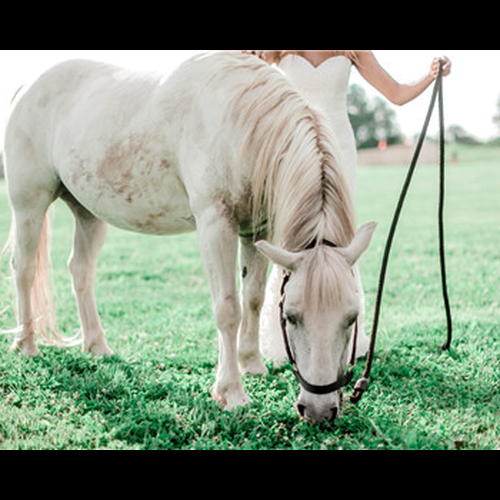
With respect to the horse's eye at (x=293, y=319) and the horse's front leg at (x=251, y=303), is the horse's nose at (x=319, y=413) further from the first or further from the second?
the horse's front leg at (x=251, y=303)

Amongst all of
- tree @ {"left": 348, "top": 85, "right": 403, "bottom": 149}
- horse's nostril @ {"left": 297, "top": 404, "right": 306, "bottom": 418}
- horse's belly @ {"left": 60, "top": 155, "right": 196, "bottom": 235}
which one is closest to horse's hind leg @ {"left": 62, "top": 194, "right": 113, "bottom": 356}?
horse's belly @ {"left": 60, "top": 155, "right": 196, "bottom": 235}

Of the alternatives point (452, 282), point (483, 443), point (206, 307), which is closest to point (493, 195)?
point (452, 282)

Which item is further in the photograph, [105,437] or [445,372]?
[445,372]

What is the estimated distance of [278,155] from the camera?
114 inches

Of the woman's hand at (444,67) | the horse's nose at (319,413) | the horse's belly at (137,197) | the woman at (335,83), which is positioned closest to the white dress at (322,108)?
the woman at (335,83)

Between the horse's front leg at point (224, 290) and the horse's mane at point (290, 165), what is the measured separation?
0.22 metres

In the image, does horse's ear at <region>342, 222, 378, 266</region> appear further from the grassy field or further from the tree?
the tree

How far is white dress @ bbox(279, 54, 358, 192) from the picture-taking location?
3909mm

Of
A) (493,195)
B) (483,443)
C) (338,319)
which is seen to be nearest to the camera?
(338,319)

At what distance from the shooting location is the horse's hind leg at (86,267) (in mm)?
4410

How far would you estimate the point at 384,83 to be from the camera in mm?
4008
